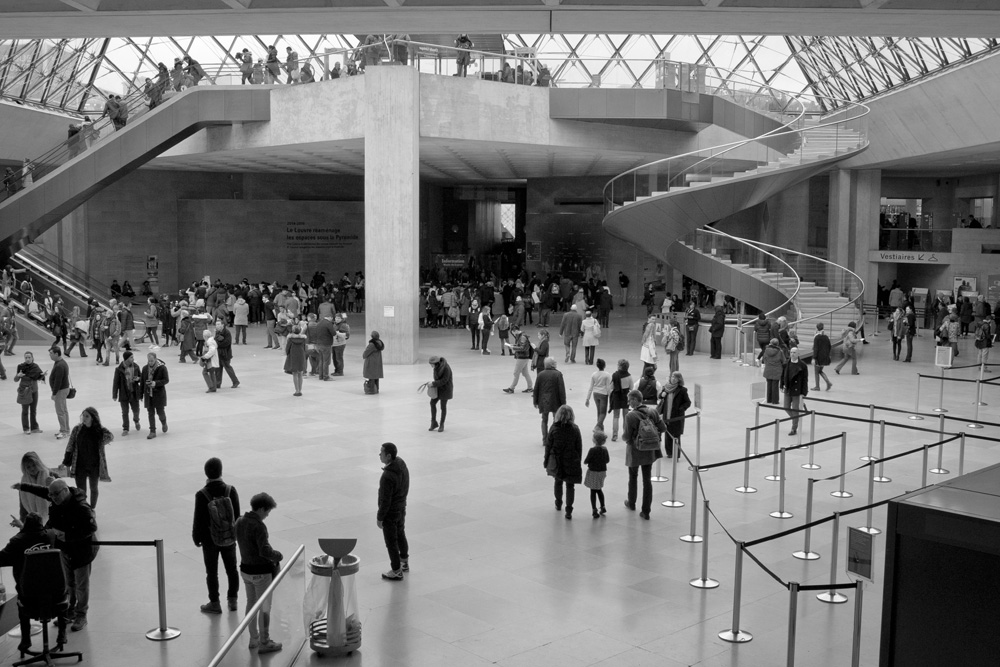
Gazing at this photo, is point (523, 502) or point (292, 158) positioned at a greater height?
point (292, 158)

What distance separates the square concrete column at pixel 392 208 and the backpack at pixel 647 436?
1422 centimetres

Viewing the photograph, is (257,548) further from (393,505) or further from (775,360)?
(775,360)

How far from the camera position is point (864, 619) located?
8102mm

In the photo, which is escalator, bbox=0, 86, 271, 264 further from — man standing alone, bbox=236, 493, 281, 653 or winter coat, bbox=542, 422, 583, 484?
man standing alone, bbox=236, 493, 281, 653

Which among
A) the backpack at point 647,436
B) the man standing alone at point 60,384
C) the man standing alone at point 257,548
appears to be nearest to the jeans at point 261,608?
the man standing alone at point 257,548

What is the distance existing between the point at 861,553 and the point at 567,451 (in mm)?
4635

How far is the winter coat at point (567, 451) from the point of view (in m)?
10.8

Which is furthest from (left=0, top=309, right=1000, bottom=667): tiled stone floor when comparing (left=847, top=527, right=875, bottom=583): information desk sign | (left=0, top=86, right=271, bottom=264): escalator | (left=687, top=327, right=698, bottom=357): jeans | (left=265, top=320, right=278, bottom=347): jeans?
(left=0, top=86, right=271, bottom=264): escalator

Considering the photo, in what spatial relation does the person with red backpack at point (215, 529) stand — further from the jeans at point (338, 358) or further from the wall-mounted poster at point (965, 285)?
the wall-mounted poster at point (965, 285)

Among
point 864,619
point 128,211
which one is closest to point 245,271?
point 128,211

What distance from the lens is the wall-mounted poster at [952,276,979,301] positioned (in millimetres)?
37344

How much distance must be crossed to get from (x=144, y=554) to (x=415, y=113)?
56.4 feet

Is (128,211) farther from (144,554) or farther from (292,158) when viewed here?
(144,554)

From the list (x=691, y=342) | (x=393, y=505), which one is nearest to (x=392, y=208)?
(x=691, y=342)
